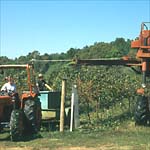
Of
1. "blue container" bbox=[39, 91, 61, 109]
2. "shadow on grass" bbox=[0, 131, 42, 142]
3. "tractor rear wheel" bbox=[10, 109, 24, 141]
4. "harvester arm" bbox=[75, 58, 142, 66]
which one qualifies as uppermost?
"harvester arm" bbox=[75, 58, 142, 66]

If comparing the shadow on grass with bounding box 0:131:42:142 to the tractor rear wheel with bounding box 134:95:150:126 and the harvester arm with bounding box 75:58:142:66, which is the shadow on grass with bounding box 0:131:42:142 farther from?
the tractor rear wheel with bounding box 134:95:150:126

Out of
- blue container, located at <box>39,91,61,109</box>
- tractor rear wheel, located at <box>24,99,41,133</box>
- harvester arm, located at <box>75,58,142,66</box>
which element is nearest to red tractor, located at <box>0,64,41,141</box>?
Answer: tractor rear wheel, located at <box>24,99,41,133</box>

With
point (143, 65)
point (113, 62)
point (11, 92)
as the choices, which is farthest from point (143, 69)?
point (11, 92)

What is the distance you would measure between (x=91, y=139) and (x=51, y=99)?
3354 mm

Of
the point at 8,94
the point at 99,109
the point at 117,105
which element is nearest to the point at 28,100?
the point at 8,94

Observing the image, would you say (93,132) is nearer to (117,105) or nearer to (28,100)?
(28,100)

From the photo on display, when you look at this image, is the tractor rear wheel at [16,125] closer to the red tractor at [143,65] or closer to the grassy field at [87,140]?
the grassy field at [87,140]

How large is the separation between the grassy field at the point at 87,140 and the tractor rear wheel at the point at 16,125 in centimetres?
19

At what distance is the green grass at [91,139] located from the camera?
1048cm

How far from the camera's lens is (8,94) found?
491 inches

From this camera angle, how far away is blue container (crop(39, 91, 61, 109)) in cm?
1437

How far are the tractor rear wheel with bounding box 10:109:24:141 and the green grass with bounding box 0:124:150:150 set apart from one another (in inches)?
7.9

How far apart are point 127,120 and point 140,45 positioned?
2.69m

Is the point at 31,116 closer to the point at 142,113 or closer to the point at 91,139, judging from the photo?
the point at 91,139
